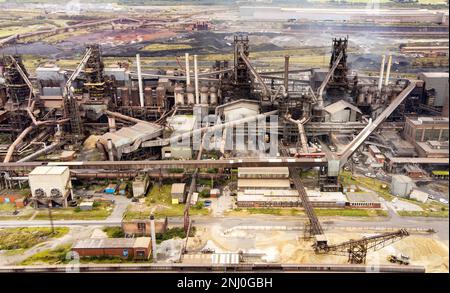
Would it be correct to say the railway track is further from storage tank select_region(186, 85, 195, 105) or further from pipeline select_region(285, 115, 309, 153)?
storage tank select_region(186, 85, 195, 105)

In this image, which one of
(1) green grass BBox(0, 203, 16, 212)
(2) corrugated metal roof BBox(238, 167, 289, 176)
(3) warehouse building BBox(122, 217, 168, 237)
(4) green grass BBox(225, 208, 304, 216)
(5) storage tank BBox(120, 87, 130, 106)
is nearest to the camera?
(3) warehouse building BBox(122, 217, 168, 237)

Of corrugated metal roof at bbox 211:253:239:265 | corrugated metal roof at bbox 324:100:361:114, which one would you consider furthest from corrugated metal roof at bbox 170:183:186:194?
corrugated metal roof at bbox 324:100:361:114

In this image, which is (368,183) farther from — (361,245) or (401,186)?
(361,245)

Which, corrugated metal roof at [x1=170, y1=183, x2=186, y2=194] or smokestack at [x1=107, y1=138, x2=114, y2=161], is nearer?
corrugated metal roof at [x1=170, y1=183, x2=186, y2=194]

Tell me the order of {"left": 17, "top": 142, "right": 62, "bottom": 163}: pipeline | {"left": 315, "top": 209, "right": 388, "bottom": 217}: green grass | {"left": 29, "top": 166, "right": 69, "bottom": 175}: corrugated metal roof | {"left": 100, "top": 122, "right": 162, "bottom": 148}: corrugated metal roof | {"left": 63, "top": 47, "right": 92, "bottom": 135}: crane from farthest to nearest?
1. {"left": 63, "top": 47, "right": 92, "bottom": 135}: crane
2. {"left": 100, "top": 122, "right": 162, "bottom": 148}: corrugated metal roof
3. {"left": 17, "top": 142, "right": 62, "bottom": 163}: pipeline
4. {"left": 29, "top": 166, "right": 69, "bottom": 175}: corrugated metal roof
5. {"left": 315, "top": 209, "right": 388, "bottom": 217}: green grass

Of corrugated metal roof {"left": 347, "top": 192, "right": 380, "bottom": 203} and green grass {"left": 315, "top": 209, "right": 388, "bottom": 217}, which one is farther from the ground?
corrugated metal roof {"left": 347, "top": 192, "right": 380, "bottom": 203}

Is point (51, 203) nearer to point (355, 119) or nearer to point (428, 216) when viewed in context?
point (428, 216)

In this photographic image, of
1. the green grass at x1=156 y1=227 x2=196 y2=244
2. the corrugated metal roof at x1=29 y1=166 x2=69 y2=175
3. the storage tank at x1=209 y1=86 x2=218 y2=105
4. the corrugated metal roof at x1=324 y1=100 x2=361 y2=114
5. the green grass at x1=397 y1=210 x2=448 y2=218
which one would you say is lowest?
the green grass at x1=156 y1=227 x2=196 y2=244
